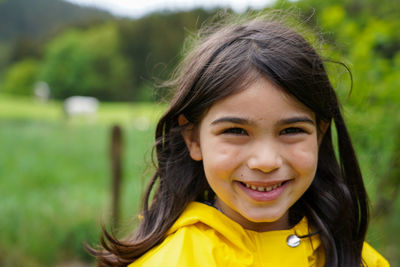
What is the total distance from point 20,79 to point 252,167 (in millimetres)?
49698

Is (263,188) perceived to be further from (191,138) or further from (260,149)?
(191,138)

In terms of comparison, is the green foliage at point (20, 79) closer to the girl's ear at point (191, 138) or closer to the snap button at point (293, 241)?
the girl's ear at point (191, 138)

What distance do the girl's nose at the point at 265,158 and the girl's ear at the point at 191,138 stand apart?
291 millimetres

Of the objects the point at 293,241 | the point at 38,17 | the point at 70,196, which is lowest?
the point at 70,196

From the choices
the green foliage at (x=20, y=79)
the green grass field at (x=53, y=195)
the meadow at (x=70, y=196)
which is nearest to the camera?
the meadow at (x=70, y=196)

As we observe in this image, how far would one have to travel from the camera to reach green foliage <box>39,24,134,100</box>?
40.1 meters

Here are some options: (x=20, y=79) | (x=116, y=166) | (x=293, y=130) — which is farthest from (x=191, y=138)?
(x=20, y=79)

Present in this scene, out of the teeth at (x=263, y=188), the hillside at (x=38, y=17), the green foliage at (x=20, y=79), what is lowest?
the green foliage at (x=20, y=79)

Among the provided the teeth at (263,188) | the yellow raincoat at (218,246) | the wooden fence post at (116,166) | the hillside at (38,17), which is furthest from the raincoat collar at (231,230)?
the hillside at (38,17)

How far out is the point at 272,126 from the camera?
1278 mm

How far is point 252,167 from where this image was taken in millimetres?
1277

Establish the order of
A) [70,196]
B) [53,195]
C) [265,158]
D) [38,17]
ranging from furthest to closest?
1. [38,17]
2. [70,196]
3. [53,195]
4. [265,158]

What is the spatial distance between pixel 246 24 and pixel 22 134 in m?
8.98

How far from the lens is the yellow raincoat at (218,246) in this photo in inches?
53.2
